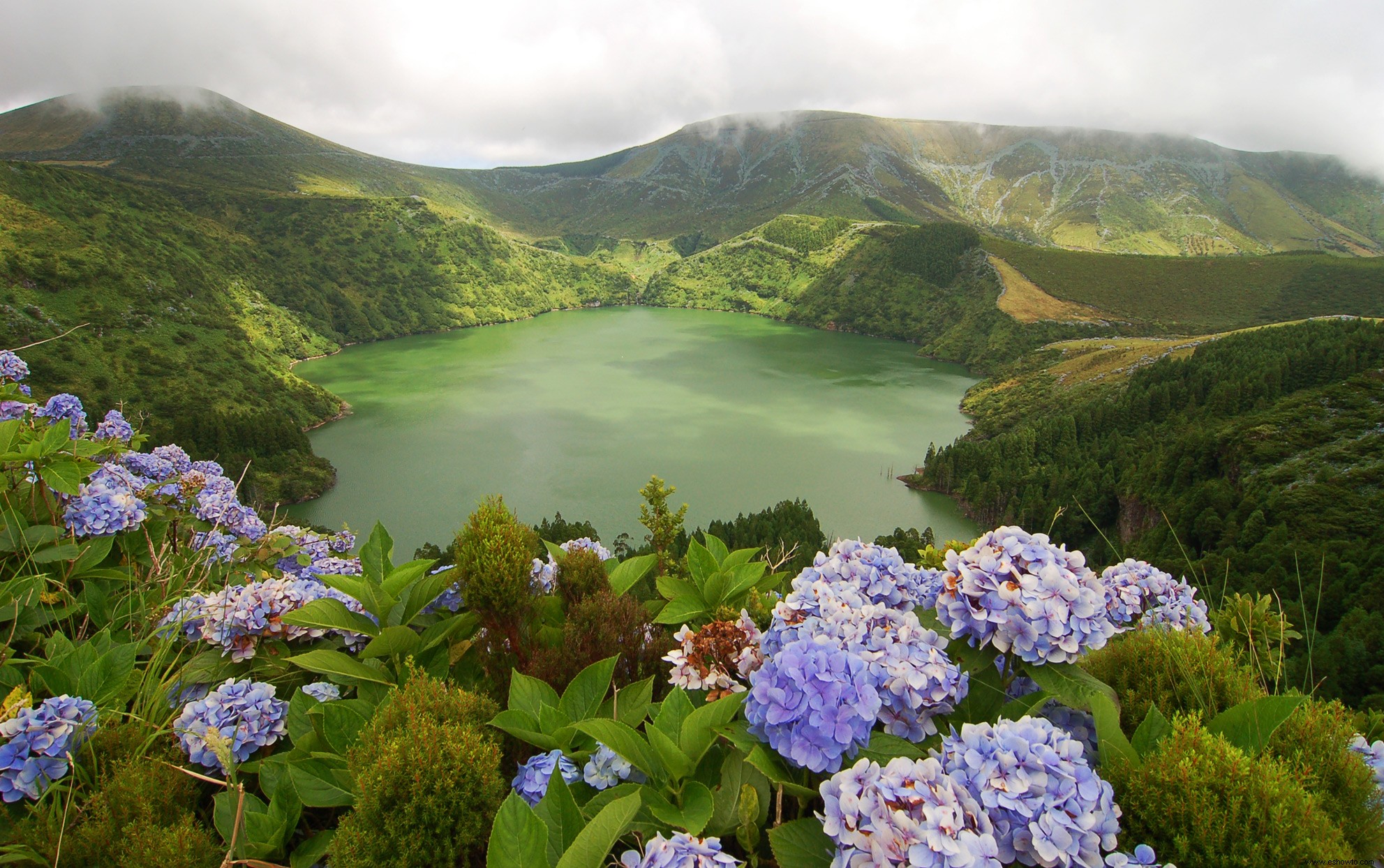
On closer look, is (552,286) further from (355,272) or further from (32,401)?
(32,401)

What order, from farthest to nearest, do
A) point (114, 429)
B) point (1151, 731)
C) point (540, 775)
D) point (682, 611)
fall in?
point (114, 429) → point (682, 611) → point (540, 775) → point (1151, 731)

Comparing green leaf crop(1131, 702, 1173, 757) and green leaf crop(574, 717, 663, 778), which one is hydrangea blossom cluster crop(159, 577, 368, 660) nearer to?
green leaf crop(574, 717, 663, 778)

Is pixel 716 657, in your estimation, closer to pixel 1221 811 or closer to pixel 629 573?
pixel 629 573

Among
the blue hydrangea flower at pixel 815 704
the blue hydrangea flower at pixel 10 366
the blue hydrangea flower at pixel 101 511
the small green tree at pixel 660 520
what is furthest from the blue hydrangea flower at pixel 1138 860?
the blue hydrangea flower at pixel 10 366

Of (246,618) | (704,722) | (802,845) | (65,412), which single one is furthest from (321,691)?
(65,412)

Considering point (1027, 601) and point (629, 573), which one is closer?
point (1027, 601)

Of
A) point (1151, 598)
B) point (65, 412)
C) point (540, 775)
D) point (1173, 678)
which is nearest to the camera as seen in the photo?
point (540, 775)
